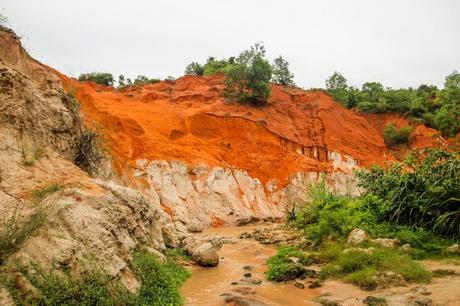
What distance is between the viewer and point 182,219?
22562mm

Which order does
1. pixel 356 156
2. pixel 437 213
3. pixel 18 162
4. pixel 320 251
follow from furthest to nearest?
pixel 356 156
pixel 320 251
pixel 437 213
pixel 18 162

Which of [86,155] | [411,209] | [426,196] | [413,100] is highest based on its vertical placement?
[413,100]

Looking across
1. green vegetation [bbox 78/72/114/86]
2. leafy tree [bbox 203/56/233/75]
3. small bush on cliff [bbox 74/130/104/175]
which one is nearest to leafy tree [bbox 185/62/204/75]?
leafy tree [bbox 203/56/233/75]

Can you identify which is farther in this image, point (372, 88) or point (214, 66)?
point (372, 88)

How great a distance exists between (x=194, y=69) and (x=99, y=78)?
1509 centimetres

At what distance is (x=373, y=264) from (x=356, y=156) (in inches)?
1240

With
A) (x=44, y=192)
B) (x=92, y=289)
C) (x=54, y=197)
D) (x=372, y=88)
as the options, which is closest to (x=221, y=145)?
(x=44, y=192)

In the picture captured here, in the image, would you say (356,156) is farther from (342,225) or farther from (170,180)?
(342,225)

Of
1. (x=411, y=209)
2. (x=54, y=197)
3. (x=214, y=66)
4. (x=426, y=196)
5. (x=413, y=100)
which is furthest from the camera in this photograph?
(x=214, y=66)

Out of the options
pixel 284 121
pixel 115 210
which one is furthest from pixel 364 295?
pixel 284 121

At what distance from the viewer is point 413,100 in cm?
5088

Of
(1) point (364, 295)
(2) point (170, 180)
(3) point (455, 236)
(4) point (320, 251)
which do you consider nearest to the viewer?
(1) point (364, 295)

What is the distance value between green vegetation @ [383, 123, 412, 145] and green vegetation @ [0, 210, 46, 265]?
4526 centimetres

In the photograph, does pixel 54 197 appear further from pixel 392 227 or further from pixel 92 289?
pixel 392 227
